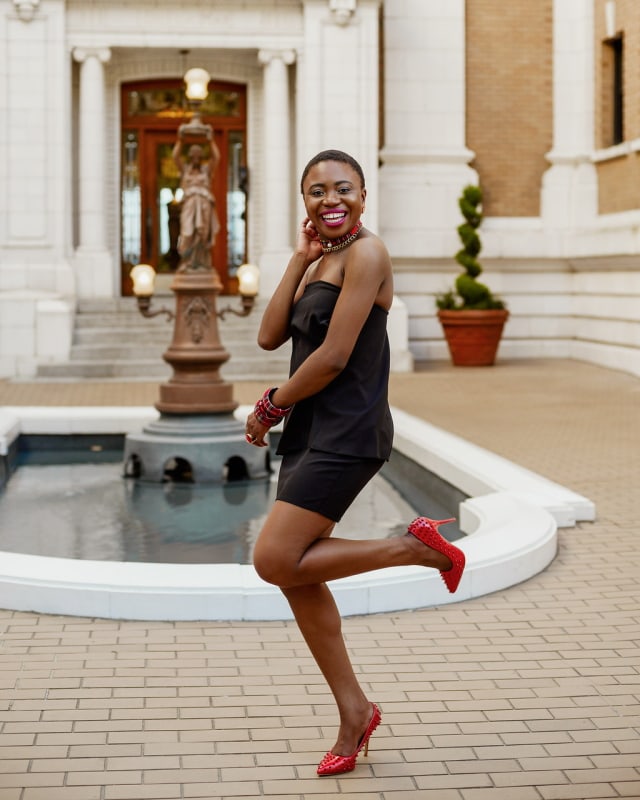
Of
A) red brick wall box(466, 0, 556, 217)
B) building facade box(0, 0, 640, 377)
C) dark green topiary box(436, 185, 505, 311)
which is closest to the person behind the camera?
building facade box(0, 0, 640, 377)

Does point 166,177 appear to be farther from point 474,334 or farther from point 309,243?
point 309,243

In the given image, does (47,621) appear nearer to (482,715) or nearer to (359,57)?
(482,715)

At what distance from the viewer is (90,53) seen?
842 inches

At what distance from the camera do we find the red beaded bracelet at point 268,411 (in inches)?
170

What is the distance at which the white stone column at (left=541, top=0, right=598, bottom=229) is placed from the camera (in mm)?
23984

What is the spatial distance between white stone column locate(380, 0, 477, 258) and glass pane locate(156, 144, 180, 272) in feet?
11.5

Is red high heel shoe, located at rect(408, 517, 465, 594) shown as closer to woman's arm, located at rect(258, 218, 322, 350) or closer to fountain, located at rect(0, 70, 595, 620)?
woman's arm, located at rect(258, 218, 322, 350)

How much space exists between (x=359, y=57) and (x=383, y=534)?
13.6 meters

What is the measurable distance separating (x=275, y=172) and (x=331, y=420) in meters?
18.3

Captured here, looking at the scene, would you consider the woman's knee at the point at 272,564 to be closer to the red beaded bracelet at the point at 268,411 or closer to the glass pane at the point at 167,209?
the red beaded bracelet at the point at 268,411

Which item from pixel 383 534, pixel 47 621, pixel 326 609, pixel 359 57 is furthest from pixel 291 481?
pixel 359 57

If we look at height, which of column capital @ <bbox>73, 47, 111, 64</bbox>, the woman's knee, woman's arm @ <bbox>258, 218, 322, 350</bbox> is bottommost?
the woman's knee

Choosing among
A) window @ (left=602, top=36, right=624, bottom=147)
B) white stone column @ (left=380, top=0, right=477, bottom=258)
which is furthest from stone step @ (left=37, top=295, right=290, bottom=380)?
window @ (left=602, top=36, right=624, bottom=147)

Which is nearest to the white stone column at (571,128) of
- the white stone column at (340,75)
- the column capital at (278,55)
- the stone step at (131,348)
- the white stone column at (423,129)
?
the white stone column at (423,129)
